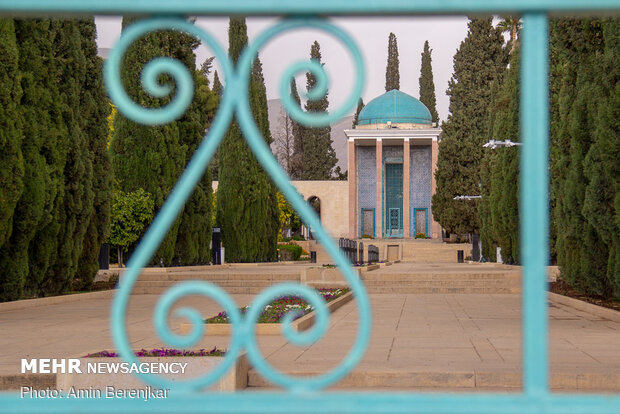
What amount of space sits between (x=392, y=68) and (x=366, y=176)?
992 centimetres

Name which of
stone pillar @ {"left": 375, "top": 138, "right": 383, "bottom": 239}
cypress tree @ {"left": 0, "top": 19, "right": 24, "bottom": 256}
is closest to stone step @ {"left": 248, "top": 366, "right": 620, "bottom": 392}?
cypress tree @ {"left": 0, "top": 19, "right": 24, "bottom": 256}

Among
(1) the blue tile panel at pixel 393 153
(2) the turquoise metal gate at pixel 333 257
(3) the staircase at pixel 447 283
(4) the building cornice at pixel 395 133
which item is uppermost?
(4) the building cornice at pixel 395 133

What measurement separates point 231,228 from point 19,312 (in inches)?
695

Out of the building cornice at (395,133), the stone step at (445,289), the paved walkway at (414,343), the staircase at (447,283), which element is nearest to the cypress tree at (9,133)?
the paved walkway at (414,343)

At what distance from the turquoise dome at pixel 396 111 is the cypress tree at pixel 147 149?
98.2ft

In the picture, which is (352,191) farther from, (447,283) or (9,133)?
(9,133)

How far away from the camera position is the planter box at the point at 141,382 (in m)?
5.76

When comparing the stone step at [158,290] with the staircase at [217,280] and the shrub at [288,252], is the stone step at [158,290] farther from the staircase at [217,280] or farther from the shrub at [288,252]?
the shrub at [288,252]

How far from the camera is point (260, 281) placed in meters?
19.4

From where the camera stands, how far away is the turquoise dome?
5200cm

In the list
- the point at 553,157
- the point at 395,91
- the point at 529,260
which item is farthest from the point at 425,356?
the point at 395,91

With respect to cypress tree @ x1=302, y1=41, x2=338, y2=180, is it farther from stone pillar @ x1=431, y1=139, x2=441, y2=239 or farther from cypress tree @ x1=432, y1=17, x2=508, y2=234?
cypress tree @ x1=432, y1=17, x2=508, y2=234

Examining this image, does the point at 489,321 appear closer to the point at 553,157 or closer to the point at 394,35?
the point at 553,157

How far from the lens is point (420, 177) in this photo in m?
53.5
